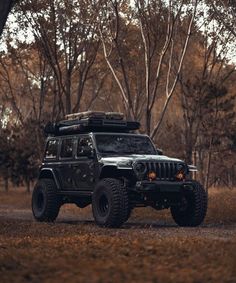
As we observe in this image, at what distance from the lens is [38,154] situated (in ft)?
88.3

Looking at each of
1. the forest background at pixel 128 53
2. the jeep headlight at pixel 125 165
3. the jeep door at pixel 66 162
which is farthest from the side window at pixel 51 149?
the forest background at pixel 128 53

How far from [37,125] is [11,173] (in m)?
3.05

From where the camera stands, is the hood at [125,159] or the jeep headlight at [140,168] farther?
the hood at [125,159]

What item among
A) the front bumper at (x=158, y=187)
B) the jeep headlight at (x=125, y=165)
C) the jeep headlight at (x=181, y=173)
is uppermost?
the jeep headlight at (x=125, y=165)

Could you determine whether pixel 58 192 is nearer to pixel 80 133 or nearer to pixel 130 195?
pixel 80 133

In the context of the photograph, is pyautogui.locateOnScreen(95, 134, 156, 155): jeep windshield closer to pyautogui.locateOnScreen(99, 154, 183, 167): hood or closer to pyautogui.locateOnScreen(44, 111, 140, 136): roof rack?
pyautogui.locateOnScreen(44, 111, 140, 136): roof rack

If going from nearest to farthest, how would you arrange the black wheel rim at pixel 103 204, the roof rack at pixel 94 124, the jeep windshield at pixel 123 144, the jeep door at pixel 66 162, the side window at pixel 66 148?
the black wheel rim at pixel 103 204
the jeep windshield at pixel 123 144
the roof rack at pixel 94 124
the jeep door at pixel 66 162
the side window at pixel 66 148

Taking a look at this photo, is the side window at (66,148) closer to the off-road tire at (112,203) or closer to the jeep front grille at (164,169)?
the off-road tire at (112,203)

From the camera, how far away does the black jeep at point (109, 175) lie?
40.0 ft

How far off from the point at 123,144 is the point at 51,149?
2.39 metres

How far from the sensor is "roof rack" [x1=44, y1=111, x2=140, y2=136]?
1385cm

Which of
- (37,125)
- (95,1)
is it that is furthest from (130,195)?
(37,125)

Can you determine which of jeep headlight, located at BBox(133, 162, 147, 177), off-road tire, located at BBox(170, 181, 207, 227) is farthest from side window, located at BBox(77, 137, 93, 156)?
off-road tire, located at BBox(170, 181, 207, 227)

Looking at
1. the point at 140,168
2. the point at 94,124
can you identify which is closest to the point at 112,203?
the point at 140,168
